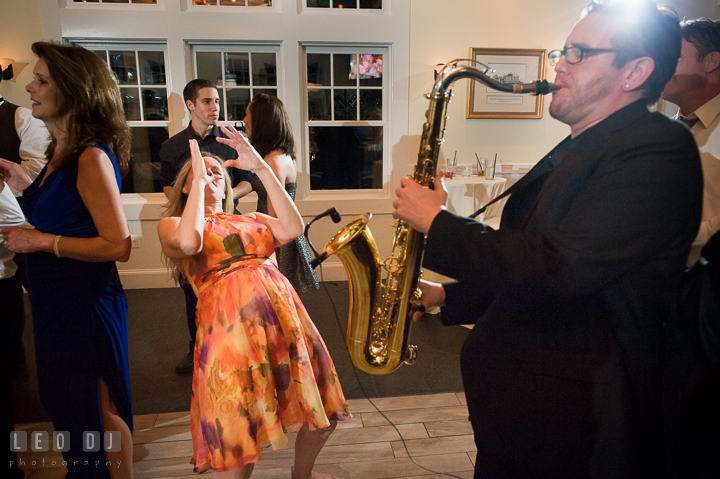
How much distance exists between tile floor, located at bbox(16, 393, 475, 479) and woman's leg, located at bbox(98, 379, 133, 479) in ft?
1.24

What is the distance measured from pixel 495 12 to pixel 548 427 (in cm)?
497

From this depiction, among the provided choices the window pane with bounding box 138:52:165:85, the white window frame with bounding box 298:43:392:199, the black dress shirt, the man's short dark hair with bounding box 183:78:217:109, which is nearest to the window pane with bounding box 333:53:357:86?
the white window frame with bounding box 298:43:392:199

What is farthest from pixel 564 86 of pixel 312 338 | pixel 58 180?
pixel 58 180

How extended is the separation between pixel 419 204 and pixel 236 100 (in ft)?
14.7

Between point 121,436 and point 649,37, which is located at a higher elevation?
point 649,37

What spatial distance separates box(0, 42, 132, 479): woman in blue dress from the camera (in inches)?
61.4

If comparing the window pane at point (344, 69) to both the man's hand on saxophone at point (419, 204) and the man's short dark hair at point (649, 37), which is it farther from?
the man's short dark hair at point (649, 37)

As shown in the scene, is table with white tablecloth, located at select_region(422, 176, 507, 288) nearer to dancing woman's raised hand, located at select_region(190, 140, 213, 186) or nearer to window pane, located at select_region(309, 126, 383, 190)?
window pane, located at select_region(309, 126, 383, 190)

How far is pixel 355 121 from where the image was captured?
5.11 m

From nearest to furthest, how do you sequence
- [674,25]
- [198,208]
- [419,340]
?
[674,25], [198,208], [419,340]

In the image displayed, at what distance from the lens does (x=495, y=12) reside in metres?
4.83

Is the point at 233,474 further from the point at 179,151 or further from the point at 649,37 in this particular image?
the point at 179,151

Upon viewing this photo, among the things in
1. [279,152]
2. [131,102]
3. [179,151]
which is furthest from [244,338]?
[131,102]

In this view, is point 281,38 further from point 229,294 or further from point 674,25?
point 674,25
